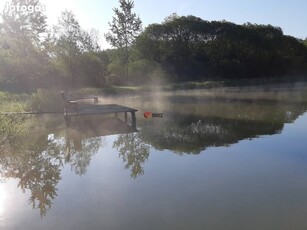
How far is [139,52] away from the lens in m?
52.6

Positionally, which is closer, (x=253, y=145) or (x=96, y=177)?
(x=96, y=177)

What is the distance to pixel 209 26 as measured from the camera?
60.1 m

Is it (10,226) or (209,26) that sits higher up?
(209,26)

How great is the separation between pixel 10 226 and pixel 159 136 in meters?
8.85

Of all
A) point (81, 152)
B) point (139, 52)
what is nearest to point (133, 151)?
point (81, 152)

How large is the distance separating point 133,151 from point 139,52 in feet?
139

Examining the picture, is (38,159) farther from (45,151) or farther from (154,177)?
(154,177)

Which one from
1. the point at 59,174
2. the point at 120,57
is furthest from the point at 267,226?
Result: the point at 120,57

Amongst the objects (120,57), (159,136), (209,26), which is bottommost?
(159,136)

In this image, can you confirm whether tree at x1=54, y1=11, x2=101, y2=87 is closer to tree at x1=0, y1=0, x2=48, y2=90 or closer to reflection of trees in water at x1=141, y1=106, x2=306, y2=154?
tree at x1=0, y1=0, x2=48, y2=90

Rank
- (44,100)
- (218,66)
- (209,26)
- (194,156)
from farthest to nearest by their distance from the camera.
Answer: (209,26) < (218,66) < (44,100) < (194,156)

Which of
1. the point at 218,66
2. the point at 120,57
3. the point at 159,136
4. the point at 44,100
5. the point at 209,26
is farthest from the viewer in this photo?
the point at 209,26

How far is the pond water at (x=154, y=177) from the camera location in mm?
6246

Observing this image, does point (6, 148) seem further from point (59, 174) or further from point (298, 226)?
point (298, 226)
